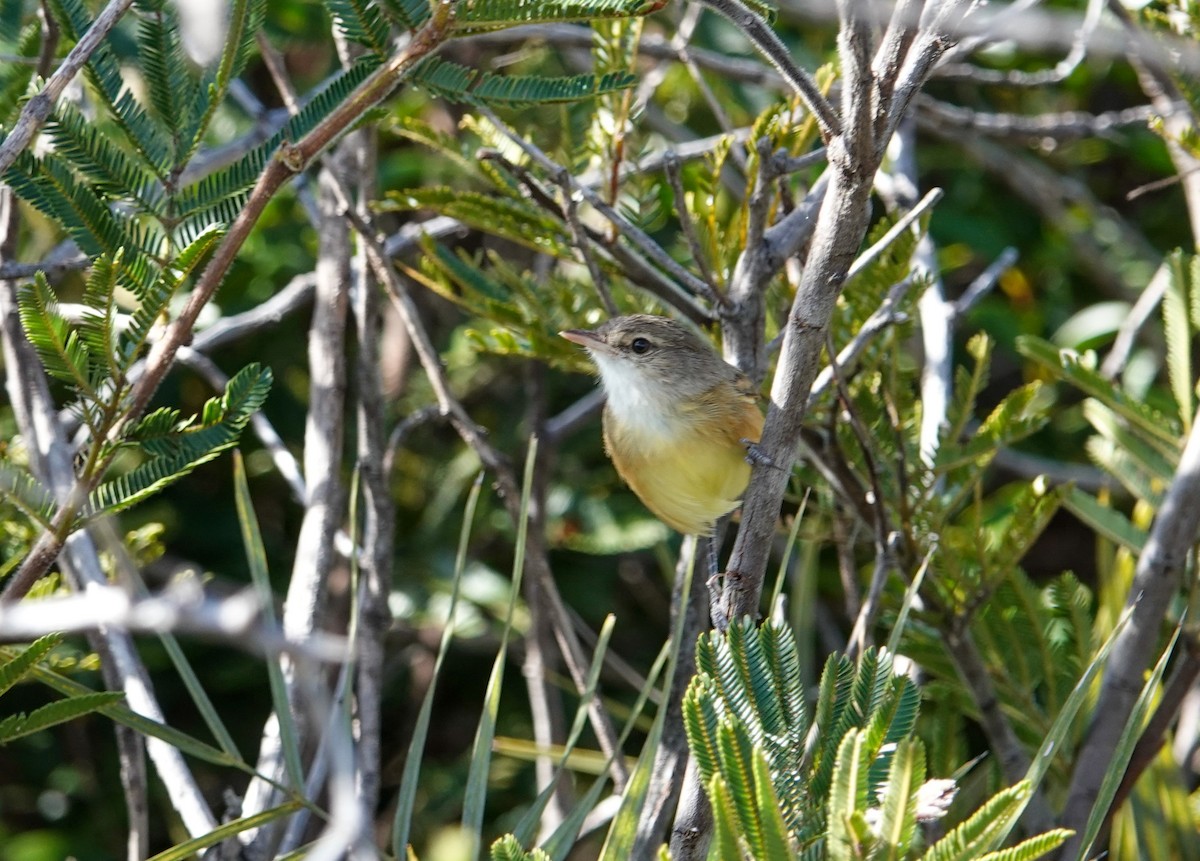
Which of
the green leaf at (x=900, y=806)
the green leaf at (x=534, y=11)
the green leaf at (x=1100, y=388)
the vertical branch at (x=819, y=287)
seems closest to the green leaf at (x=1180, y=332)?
the green leaf at (x=1100, y=388)

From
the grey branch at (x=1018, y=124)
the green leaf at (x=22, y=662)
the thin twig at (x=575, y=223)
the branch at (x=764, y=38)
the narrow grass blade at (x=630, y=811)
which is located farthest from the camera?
the grey branch at (x=1018, y=124)

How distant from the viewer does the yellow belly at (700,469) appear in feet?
11.2

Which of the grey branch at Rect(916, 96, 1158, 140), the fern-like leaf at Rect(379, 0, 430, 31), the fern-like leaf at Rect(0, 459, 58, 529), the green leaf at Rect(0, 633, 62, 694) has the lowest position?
the green leaf at Rect(0, 633, 62, 694)

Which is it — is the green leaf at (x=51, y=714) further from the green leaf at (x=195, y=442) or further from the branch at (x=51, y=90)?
the branch at (x=51, y=90)

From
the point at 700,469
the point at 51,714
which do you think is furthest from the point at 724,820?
the point at 700,469

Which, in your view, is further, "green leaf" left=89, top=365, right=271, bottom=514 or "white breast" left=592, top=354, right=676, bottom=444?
"white breast" left=592, top=354, right=676, bottom=444

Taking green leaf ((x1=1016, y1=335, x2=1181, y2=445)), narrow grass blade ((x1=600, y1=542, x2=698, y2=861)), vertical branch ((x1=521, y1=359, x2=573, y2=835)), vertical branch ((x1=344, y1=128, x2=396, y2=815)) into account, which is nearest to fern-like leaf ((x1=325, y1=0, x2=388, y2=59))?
vertical branch ((x1=344, y1=128, x2=396, y2=815))

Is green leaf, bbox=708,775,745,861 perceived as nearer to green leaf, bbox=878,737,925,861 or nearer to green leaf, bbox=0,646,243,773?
green leaf, bbox=878,737,925,861

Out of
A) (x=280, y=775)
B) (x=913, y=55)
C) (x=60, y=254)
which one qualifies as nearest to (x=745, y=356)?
(x=913, y=55)

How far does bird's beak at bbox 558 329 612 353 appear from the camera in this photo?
327 cm

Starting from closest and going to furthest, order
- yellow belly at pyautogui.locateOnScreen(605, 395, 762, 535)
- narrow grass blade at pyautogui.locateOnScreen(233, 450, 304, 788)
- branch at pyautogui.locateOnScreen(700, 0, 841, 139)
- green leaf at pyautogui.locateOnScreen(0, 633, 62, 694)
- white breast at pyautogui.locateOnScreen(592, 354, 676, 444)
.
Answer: branch at pyautogui.locateOnScreen(700, 0, 841, 139)
green leaf at pyautogui.locateOnScreen(0, 633, 62, 694)
narrow grass blade at pyautogui.locateOnScreen(233, 450, 304, 788)
yellow belly at pyautogui.locateOnScreen(605, 395, 762, 535)
white breast at pyautogui.locateOnScreen(592, 354, 676, 444)

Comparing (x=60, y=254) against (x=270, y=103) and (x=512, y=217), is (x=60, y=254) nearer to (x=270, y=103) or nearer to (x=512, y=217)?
(x=512, y=217)

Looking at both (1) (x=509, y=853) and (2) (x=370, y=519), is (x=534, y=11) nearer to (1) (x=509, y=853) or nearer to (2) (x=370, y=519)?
(1) (x=509, y=853)

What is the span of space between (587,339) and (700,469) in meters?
0.46
